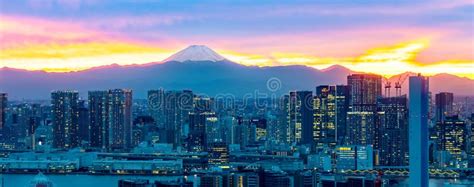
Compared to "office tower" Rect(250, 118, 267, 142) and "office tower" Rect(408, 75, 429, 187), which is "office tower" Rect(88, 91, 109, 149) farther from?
"office tower" Rect(408, 75, 429, 187)

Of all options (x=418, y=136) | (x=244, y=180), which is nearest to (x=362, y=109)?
(x=244, y=180)

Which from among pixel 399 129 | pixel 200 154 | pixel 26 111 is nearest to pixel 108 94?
pixel 26 111

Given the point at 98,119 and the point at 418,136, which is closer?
the point at 418,136

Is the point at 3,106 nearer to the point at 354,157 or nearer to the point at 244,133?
the point at 244,133

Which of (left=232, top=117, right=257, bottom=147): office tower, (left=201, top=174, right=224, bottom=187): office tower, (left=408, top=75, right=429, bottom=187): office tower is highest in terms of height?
(left=408, top=75, right=429, bottom=187): office tower

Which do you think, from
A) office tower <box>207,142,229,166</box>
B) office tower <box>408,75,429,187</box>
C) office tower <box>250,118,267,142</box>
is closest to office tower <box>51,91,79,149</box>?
office tower <box>207,142,229,166</box>

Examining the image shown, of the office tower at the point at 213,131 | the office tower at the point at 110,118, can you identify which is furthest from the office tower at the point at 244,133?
the office tower at the point at 110,118

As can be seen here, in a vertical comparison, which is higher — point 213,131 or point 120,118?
point 120,118

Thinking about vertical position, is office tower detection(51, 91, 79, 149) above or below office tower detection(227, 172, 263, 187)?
above
